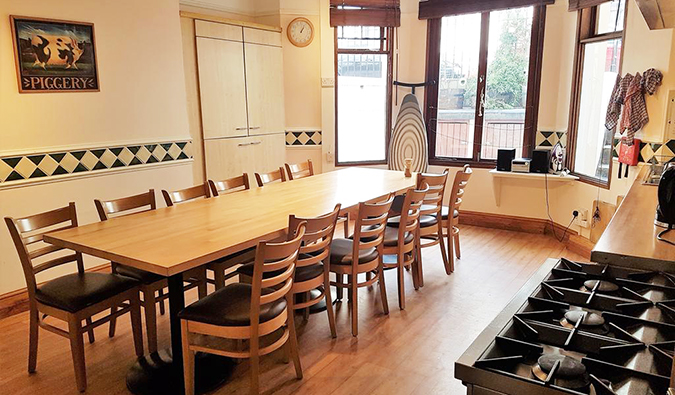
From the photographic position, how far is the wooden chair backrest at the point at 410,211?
3.23m

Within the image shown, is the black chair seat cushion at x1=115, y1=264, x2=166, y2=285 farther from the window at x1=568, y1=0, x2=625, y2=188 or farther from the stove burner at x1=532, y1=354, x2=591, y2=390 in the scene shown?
the window at x1=568, y1=0, x2=625, y2=188

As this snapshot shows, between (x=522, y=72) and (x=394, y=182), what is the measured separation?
2245 mm

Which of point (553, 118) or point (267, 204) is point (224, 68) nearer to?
point (267, 204)

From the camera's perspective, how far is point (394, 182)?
155 inches

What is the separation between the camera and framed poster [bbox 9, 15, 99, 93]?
324 centimetres

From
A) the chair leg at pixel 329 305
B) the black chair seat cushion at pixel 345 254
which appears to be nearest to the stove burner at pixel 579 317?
the chair leg at pixel 329 305

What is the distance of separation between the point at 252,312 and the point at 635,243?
147cm

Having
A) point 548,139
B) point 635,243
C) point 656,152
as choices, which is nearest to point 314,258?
point 635,243

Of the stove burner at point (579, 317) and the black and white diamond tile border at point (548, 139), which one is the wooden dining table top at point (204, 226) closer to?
the stove burner at point (579, 317)

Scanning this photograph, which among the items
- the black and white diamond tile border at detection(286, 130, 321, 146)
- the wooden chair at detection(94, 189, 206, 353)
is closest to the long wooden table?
the wooden chair at detection(94, 189, 206, 353)

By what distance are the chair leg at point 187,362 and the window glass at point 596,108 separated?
3.69m

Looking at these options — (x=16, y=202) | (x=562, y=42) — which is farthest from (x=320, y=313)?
(x=562, y=42)

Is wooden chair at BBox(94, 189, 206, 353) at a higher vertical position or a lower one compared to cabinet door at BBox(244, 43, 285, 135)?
lower

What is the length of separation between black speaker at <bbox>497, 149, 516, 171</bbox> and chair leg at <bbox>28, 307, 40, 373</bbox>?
169 inches
